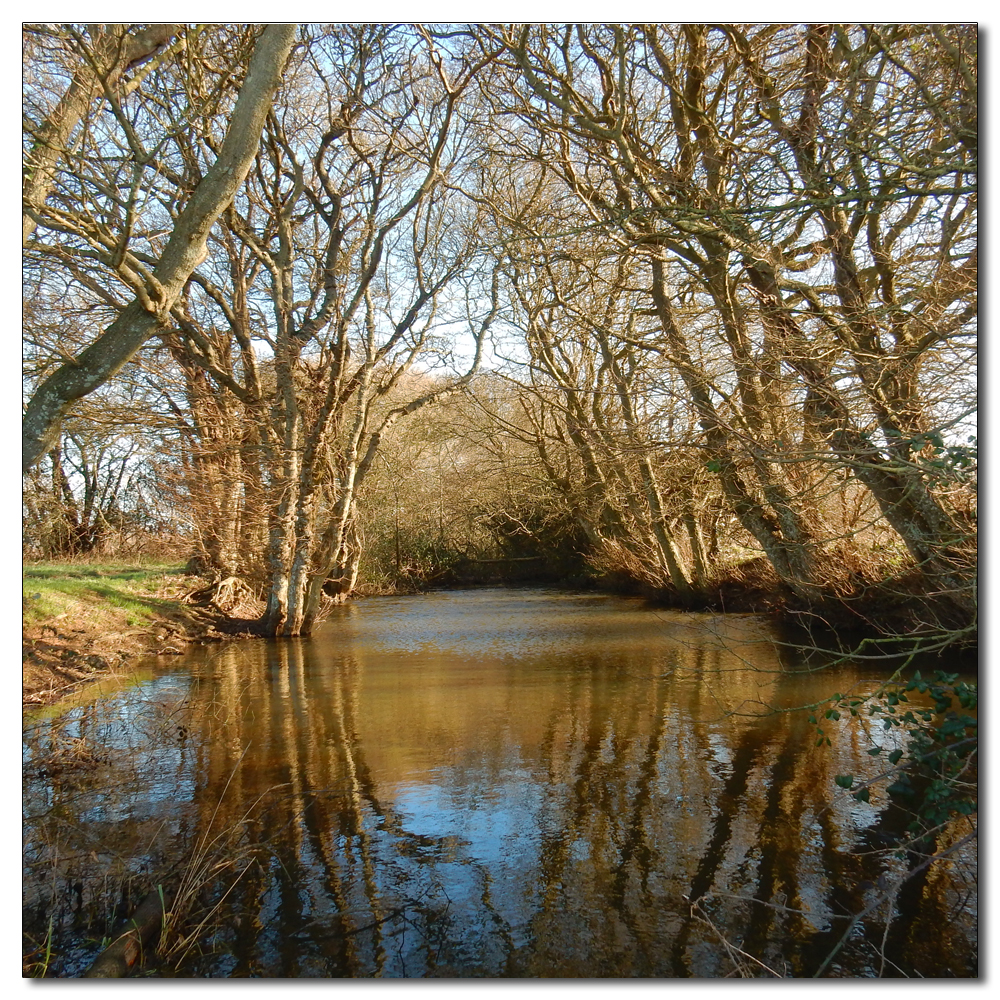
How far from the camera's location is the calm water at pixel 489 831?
3.50 metres

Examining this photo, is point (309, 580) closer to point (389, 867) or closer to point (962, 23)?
point (389, 867)

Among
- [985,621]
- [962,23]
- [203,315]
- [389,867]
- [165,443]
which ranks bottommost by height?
[389,867]

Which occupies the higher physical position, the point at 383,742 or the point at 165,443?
the point at 165,443

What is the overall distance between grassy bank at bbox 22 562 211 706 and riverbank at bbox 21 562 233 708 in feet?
0.03

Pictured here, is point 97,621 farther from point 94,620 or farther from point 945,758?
point 945,758

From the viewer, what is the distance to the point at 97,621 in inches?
428

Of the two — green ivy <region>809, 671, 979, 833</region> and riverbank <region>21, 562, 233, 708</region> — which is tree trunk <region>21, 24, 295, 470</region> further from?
green ivy <region>809, 671, 979, 833</region>

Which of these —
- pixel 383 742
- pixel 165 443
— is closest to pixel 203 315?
pixel 165 443

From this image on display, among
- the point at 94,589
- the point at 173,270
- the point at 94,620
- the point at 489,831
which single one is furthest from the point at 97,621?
the point at 489,831

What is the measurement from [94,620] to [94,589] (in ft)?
4.20

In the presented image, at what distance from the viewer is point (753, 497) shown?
10.4 meters

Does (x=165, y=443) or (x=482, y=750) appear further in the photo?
(x=165, y=443)
